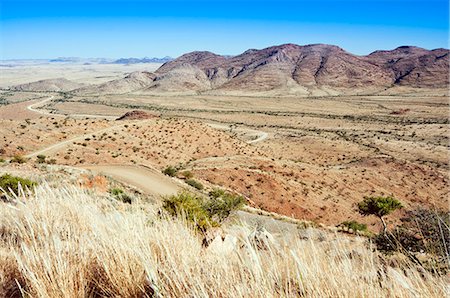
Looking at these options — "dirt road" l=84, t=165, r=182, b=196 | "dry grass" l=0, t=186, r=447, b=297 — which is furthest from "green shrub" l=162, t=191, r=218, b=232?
"dirt road" l=84, t=165, r=182, b=196

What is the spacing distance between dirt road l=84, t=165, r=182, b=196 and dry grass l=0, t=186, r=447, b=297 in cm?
2020

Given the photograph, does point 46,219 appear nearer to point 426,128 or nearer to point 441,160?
point 441,160

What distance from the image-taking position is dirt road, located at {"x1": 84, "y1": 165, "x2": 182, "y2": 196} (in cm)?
2480

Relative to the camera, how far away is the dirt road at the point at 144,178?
2480 cm

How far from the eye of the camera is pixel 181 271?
9.11 feet

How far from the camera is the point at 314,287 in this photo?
2459 millimetres

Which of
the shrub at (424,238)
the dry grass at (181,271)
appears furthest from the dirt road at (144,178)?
the dry grass at (181,271)

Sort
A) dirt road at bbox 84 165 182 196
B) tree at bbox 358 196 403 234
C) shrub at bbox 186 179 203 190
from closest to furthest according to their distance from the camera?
tree at bbox 358 196 403 234 < dirt road at bbox 84 165 182 196 < shrub at bbox 186 179 203 190

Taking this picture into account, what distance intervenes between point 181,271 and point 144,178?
82.0 feet

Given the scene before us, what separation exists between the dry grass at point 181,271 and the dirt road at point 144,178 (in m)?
20.2

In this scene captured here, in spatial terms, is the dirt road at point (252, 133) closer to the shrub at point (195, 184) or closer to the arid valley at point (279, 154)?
the arid valley at point (279, 154)

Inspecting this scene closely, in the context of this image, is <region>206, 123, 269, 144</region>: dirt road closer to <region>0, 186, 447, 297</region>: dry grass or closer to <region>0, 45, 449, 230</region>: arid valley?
<region>0, 45, 449, 230</region>: arid valley

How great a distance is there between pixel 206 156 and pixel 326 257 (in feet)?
140

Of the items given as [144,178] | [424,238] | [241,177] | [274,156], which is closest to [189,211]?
[424,238]
